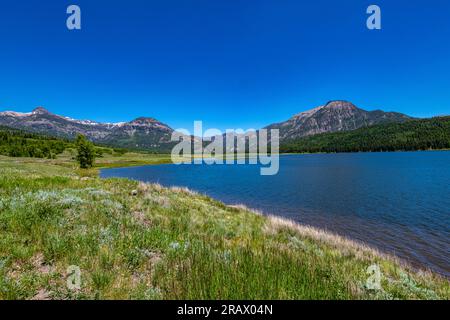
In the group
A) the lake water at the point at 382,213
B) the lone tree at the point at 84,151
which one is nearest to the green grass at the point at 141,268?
the lake water at the point at 382,213

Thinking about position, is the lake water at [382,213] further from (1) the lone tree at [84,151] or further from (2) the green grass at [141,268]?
(1) the lone tree at [84,151]

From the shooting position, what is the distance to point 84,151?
6825 cm

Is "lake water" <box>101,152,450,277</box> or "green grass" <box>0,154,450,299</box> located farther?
"lake water" <box>101,152,450,277</box>

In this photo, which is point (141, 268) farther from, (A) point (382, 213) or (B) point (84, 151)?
(B) point (84, 151)

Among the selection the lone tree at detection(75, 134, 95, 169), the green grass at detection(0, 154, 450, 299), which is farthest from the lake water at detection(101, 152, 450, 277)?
the lone tree at detection(75, 134, 95, 169)

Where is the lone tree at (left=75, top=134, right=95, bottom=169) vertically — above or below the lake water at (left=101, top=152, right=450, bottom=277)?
above

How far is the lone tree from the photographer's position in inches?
2628

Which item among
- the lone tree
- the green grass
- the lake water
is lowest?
the lake water

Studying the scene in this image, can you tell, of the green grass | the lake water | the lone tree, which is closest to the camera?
the green grass

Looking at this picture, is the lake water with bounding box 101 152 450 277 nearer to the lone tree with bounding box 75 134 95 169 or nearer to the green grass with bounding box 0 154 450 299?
the green grass with bounding box 0 154 450 299

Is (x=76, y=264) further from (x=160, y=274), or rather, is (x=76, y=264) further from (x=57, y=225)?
(x=57, y=225)

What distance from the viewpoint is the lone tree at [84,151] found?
66.8 m

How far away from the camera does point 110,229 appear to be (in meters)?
7.96
